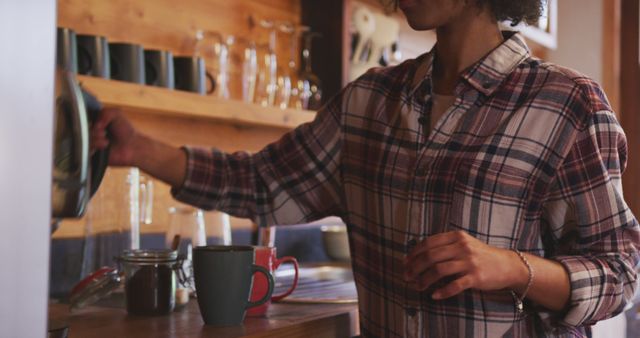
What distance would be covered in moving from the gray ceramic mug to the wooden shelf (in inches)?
23.1

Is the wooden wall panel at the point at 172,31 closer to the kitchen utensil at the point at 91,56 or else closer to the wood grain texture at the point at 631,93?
the kitchen utensil at the point at 91,56

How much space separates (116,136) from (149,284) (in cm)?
24

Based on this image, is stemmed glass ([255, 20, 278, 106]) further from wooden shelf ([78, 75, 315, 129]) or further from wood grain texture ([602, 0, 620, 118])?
wood grain texture ([602, 0, 620, 118])

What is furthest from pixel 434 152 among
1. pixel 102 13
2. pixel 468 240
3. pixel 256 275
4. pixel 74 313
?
pixel 102 13

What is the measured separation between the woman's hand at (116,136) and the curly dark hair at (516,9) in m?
0.58

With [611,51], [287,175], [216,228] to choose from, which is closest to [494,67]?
[287,175]

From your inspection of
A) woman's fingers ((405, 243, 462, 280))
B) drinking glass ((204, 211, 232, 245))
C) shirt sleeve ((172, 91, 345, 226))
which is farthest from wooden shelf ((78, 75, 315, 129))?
woman's fingers ((405, 243, 462, 280))

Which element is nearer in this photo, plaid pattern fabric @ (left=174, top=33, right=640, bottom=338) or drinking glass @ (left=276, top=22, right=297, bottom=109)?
plaid pattern fabric @ (left=174, top=33, right=640, bottom=338)

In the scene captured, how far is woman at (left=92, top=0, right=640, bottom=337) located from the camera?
1108mm

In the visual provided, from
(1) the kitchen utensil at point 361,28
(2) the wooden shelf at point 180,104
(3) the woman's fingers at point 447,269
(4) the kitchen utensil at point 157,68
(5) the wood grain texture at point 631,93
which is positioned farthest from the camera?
(5) the wood grain texture at point 631,93

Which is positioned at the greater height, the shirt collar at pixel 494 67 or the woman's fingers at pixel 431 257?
the shirt collar at pixel 494 67

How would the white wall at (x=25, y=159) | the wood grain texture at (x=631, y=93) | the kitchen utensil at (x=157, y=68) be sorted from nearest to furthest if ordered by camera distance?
the white wall at (x=25, y=159) → the kitchen utensil at (x=157, y=68) → the wood grain texture at (x=631, y=93)

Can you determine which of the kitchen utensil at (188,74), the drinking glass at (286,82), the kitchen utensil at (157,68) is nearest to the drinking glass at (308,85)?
the drinking glass at (286,82)

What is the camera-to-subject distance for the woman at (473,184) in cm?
111
